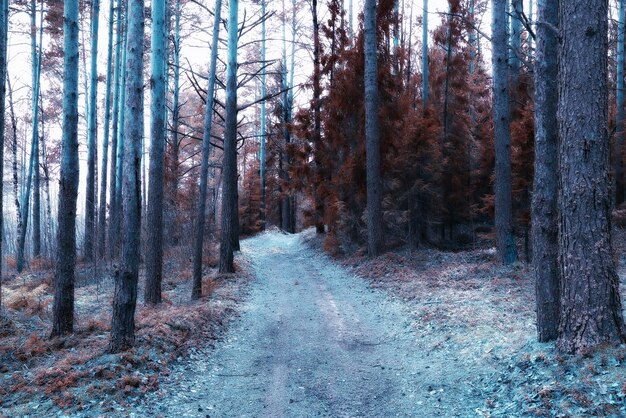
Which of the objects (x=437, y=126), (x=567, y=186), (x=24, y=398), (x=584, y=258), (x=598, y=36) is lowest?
(x=24, y=398)

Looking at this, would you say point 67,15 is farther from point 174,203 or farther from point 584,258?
point 174,203

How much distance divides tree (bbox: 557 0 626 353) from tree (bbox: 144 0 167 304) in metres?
7.00

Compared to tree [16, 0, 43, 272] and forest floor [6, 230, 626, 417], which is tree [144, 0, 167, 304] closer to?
forest floor [6, 230, 626, 417]

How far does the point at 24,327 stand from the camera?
8.52 m

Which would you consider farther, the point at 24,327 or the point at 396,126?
the point at 396,126

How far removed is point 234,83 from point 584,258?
1151 cm

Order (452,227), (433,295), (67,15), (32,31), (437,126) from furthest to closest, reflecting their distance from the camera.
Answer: (32,31) < (452,227) < (437,126) < (433,295) < (67,15)

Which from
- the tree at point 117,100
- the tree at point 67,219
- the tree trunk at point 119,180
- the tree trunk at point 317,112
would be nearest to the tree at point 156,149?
the tree at point 67,219

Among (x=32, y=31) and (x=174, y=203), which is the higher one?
(x=32, y=31)

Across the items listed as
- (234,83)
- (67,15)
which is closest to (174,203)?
(234,83)

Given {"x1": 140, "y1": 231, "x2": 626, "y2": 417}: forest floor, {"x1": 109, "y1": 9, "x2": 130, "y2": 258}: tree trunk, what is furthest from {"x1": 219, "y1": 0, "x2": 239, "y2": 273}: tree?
{"x1": 109, "y1": 9, "x2": 130, "y2": 258}: tree trunk

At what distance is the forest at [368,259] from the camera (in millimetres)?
5078

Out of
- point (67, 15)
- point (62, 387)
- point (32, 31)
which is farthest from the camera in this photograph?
point (32, 31)

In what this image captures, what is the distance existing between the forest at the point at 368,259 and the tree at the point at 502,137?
6 cm
